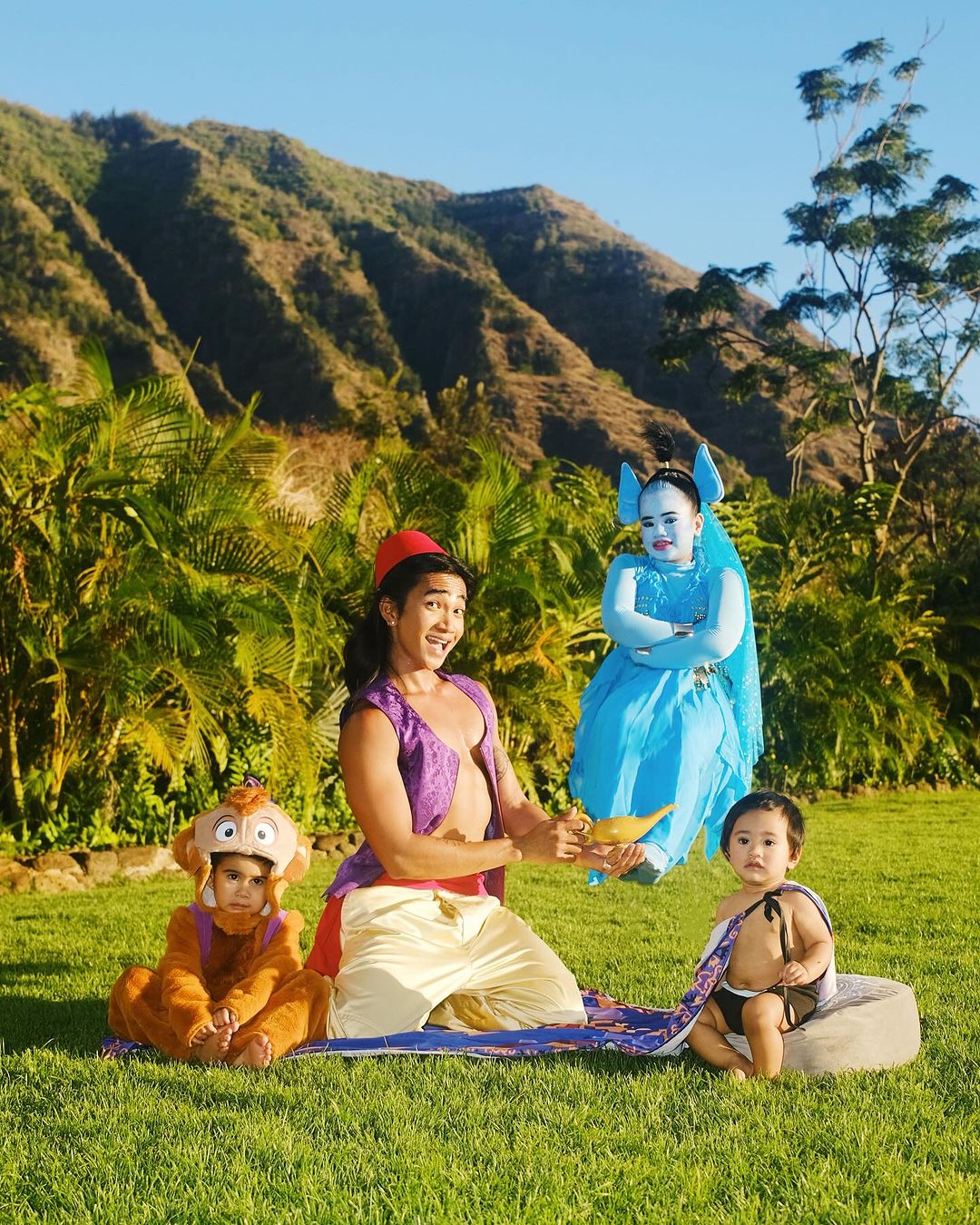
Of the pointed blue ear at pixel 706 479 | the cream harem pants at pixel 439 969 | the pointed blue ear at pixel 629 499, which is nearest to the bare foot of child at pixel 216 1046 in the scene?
the cream harem pants at pixel 439 969

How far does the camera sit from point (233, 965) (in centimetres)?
396

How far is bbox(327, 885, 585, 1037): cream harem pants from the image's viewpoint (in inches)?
151

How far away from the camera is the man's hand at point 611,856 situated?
368cm

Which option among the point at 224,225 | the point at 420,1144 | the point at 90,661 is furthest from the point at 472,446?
the point at 224,225

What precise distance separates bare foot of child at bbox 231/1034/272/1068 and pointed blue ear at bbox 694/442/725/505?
86.0 inches

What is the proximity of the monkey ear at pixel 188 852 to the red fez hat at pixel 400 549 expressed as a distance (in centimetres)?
99

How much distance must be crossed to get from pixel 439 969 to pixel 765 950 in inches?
38.6

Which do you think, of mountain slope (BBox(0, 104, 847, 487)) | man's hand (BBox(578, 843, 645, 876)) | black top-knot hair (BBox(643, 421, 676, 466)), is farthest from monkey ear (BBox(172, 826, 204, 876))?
mountain slope (BBox(0, 104, 847, 487))

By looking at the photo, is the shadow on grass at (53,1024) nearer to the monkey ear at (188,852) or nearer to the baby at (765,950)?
the monkey ear at (188,852)

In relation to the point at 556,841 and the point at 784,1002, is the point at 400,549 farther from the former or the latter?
the point at 784,1002

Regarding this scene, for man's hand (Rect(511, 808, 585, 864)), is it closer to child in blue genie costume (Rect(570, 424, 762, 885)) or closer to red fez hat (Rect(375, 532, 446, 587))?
child in blue genie costume (Rect(570, 424, 762, 885))

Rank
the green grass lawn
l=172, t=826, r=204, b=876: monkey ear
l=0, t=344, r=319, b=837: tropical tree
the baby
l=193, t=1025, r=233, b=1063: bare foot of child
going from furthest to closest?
l=0, t=344, r=319, b=837: tropical tree, l=172, t=826, r=204, b=876: monkey ear, l=193, t=1025, r=233, b=1063: bare foot of child, the baby, the green grass lawn

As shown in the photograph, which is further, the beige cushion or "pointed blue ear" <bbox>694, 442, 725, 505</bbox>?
"pointed blue ear" <bbox>694, 442, 725, 505</bbox>

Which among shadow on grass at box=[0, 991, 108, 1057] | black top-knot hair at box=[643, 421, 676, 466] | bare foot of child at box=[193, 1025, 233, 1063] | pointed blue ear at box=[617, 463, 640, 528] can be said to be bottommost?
shadow on grass at box=[0, 991, 108, 1057]
